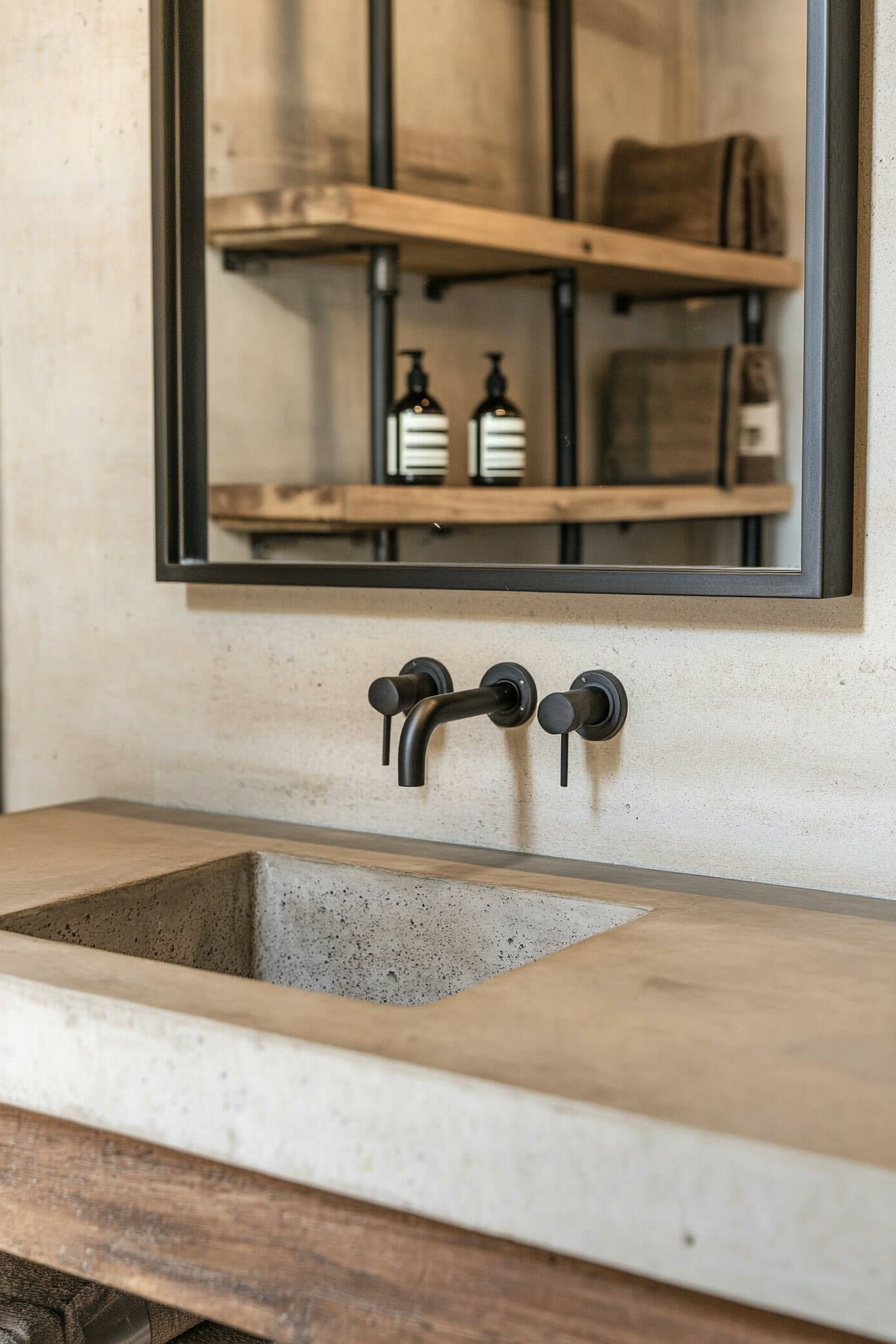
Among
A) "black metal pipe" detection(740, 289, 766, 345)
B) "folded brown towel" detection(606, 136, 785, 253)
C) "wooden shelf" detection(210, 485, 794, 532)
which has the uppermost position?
"folded brown towel" detection(606, 136, 785, 253)

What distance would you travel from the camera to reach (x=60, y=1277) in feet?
3.82

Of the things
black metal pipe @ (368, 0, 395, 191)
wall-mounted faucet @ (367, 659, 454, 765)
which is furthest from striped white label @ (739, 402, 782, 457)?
black metal pipe @ (368, 0, 395, 191)

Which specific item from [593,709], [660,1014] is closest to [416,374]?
[593,709]

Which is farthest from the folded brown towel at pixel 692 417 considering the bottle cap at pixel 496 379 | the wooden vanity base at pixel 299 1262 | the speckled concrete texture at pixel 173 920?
the wooden vanity base at pixel 299 1262

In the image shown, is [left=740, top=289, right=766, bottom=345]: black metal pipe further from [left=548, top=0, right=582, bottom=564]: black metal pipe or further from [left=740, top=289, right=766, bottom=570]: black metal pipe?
[left=548, top=0, right=582, bottom=564]: black metal pipe

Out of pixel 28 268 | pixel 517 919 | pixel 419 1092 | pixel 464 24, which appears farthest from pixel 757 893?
pixel 28 268

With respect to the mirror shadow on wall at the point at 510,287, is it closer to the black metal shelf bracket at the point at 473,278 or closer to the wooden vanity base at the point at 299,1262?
the black metal shelf bracket at the point at 473,278

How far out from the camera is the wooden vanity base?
2.31ft

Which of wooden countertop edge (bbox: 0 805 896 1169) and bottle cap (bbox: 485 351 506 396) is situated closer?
wooden countertop edge (bbox: 0 805 896 1169)

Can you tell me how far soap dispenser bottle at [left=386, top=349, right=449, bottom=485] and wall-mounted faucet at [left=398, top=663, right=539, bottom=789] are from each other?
0.69ft

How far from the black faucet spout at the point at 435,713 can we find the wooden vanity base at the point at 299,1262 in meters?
0.37

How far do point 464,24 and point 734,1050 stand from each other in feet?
3.21

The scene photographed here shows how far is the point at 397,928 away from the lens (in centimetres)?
125

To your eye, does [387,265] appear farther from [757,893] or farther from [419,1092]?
[419,1092]
